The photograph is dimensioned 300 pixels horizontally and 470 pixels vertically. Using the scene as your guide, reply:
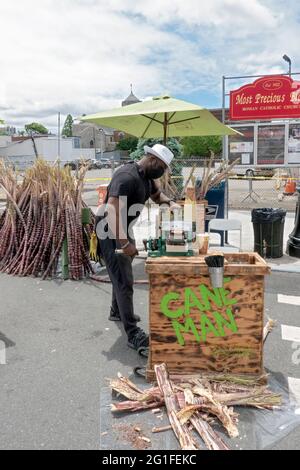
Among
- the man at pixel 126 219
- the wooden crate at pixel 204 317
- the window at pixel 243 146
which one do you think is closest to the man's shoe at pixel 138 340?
the man at pixel 126 219

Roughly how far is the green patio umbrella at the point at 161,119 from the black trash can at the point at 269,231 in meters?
1.63

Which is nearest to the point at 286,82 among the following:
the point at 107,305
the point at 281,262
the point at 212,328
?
the point at 281,262

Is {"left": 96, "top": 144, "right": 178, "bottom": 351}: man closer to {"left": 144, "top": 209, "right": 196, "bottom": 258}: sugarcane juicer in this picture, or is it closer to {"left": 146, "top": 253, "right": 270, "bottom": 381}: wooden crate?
{"left": 144, "top": 209, "right": 196, "bottom": 258}: sugarcane juicer

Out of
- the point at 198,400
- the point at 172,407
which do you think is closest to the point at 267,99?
the point at 198,400

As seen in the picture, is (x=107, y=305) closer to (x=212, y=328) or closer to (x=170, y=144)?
(x=212, y=328)

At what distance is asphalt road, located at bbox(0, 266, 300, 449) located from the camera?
111 inches

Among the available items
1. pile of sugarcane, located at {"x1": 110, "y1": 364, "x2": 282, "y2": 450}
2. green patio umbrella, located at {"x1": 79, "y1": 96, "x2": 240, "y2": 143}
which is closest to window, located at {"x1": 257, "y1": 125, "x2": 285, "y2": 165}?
green patio umbrella, located at {"x1": 79, "y1": 96, "x2": 240, "y2": 143}

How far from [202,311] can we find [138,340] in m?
0.99

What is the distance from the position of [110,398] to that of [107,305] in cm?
215

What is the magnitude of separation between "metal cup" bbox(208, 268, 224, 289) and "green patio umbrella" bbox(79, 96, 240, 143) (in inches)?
132

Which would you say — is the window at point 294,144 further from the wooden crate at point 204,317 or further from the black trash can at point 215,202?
the wooden crate at point 204,317

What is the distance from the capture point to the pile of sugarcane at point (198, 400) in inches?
110

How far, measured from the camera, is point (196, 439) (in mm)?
2768

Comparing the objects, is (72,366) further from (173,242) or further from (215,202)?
(215,202)
